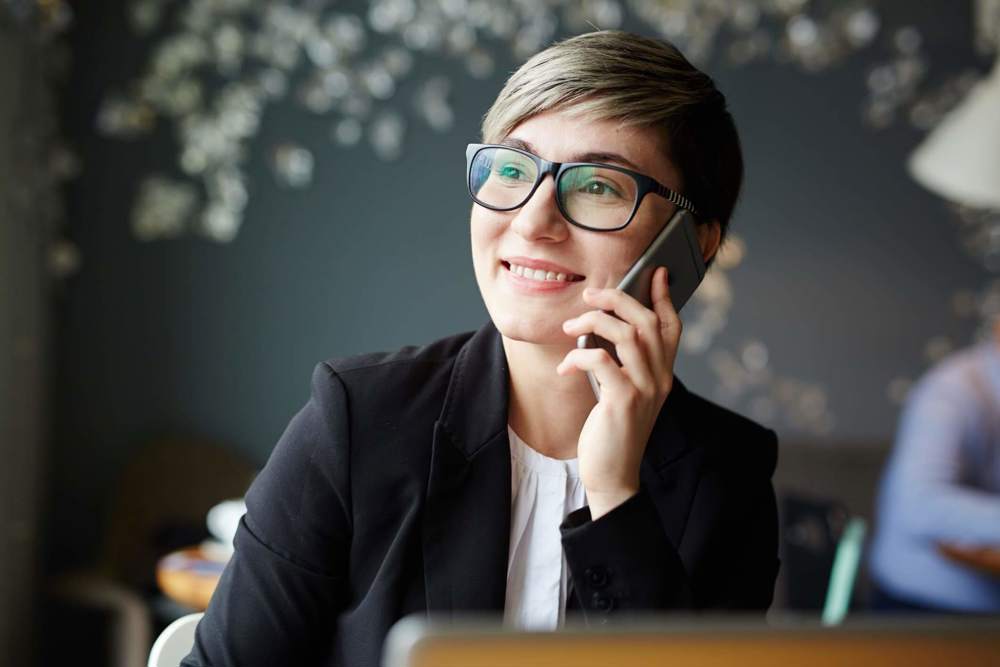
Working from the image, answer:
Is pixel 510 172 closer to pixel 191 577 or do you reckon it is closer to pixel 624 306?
pixel 624 306

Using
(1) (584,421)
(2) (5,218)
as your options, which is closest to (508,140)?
(1) (584,421)

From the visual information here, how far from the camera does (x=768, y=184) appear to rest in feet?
14.4

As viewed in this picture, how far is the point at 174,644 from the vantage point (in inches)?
49.1

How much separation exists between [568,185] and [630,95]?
0.40 feet

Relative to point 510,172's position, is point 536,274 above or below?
below

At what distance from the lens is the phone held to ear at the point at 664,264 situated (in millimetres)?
1229

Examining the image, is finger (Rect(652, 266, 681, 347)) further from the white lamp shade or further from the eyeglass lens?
the white lamp shade

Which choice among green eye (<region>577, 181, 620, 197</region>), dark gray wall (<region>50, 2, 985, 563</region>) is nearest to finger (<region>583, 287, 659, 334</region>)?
green eye (<region>577, 181, 620, 197</region>)

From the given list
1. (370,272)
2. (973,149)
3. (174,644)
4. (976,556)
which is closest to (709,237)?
(174,644)

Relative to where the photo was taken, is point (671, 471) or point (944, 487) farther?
point (944, 487)

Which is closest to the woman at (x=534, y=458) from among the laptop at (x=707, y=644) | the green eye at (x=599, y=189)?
the green eye at (x=599, y=189)

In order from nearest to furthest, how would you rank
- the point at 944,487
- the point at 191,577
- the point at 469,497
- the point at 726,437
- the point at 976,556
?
the point at 469,497, the point at 726,437, the point at 191,577, the point at 976,556, the point at 944,487

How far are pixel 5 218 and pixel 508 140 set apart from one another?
2476 mm

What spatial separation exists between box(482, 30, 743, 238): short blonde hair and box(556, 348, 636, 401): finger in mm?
235
